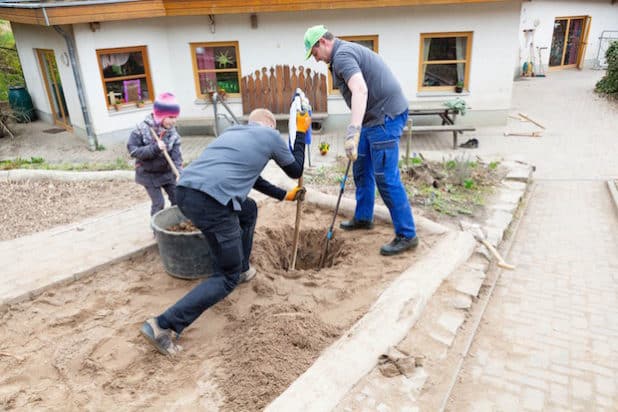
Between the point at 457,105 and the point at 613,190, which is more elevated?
the point at 457,105

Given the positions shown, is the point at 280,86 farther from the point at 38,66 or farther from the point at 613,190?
the point at 613,190

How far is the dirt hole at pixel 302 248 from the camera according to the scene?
4.43m

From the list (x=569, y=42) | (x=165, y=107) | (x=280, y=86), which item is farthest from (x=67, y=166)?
(x=569, y=42)

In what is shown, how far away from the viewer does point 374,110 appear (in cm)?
400

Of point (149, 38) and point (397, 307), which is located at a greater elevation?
point (149, 38)

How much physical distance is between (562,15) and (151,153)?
1937 cm

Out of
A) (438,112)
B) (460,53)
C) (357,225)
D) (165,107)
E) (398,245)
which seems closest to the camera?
(165,107)

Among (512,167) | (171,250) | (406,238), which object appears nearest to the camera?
(171,250)

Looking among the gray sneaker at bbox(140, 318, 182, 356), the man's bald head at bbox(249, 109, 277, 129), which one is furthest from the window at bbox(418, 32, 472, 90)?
the gray sneaker at bbox(140, 318, 182, 356)

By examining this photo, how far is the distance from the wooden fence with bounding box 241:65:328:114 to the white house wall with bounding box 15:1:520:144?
25cm

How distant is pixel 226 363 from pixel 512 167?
19.3 ft

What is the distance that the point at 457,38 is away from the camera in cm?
1001

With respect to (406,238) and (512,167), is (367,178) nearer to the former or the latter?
(406,238)

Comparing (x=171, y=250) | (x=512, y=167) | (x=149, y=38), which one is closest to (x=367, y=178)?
(x=171, y=250)
